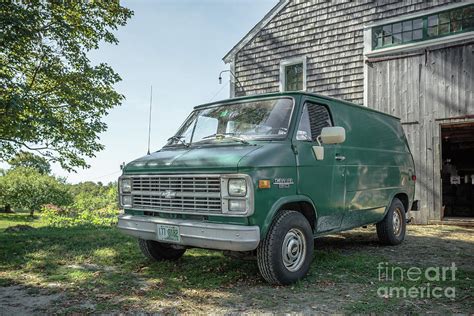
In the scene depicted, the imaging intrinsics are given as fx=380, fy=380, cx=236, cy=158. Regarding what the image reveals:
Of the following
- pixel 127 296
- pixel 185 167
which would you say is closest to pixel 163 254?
pixel 127 296

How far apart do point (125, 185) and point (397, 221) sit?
4844 mm

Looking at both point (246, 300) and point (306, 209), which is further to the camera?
point (306, 209)

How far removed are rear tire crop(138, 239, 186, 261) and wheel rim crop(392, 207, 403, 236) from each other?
387cm

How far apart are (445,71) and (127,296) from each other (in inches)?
373

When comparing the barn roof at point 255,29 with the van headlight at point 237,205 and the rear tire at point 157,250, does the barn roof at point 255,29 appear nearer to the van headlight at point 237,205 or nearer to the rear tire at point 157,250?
the rear tire at point 157,250

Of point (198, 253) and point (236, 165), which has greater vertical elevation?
point (236, 165)

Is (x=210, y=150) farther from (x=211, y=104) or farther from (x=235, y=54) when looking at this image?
(x=235, y=54)

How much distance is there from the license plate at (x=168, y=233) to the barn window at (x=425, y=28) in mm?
8994

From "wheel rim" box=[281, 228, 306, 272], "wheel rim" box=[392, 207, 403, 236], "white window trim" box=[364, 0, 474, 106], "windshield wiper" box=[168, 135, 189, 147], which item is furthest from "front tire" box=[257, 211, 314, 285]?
"white window trim" box=[364, 0, 474, 106]

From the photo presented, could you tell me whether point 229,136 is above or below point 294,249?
above

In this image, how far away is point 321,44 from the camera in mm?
11812

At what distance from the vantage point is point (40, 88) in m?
10.7

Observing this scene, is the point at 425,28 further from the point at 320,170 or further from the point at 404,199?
the point at 320,170

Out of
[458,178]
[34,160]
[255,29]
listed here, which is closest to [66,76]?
[34,160]
